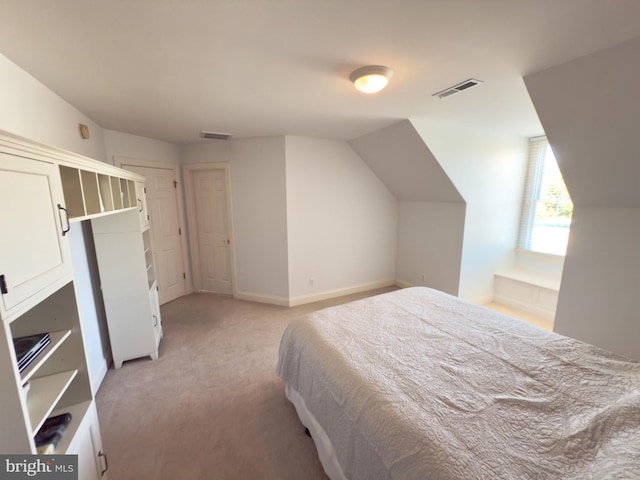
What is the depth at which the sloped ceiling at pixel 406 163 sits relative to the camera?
10.2 ft

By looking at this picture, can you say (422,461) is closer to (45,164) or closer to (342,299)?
(45,164)

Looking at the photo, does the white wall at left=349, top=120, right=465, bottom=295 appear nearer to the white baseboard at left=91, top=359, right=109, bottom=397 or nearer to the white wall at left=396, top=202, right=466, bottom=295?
the white wall at left=396, top=202, right=466, bottom=295

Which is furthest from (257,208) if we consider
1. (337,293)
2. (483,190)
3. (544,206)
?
(544,206)

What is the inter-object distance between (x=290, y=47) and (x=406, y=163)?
2.47m

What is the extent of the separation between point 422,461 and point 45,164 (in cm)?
191

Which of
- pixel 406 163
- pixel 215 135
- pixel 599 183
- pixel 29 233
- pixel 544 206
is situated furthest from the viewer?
pixel 544 206

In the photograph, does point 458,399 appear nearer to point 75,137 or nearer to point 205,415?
point 205,415

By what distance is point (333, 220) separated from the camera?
4055 millimetres

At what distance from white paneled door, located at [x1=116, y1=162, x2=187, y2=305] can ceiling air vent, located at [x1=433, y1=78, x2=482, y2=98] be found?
3.65 meters

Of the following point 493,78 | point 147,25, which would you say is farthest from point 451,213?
point 147,25

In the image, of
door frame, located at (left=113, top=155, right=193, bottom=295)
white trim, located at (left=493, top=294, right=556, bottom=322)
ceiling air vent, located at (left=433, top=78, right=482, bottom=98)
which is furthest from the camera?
door frame, located at (left=113, top=155, right=193, bottom=295)

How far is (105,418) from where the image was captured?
1946mm

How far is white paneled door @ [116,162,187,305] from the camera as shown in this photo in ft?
12.1

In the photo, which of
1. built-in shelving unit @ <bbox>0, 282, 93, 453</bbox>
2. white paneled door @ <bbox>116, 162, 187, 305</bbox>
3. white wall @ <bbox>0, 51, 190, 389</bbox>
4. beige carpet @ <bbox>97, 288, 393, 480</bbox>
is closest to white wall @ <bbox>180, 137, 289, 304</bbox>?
white paneled door @ <bbox>116, 162, 187, 305</bbox>
